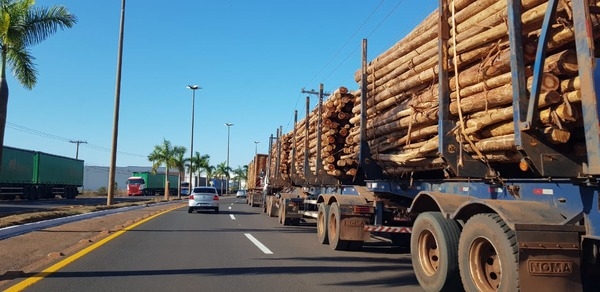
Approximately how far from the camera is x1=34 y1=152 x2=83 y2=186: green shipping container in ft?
150

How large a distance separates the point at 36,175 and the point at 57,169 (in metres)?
4.45

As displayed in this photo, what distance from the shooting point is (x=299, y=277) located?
9125 millimetres

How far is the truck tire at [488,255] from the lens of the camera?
574 centimetres

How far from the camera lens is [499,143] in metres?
6.86

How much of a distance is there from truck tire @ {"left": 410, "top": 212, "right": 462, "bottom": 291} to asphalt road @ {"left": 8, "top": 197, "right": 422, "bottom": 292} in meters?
0.48

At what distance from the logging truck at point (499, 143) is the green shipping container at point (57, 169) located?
135ft

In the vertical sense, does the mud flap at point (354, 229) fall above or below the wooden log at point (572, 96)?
below

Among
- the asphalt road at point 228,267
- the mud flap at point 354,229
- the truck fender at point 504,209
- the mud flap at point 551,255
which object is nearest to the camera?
the mud flap at point 551,255

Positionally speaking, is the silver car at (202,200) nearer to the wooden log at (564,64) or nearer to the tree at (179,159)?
the wooden log at (564,64)

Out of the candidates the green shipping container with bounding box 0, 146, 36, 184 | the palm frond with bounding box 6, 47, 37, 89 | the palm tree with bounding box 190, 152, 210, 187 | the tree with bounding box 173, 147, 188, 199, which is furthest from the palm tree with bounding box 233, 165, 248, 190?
the palm frond with bounding box 6, 47, 37, 89

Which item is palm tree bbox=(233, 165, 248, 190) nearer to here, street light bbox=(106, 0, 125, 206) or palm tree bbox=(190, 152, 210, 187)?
palm tree bbox=(190, 152, 210, 187)

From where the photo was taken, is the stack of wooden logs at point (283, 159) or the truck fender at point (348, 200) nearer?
the truck fender at point (348, 200)

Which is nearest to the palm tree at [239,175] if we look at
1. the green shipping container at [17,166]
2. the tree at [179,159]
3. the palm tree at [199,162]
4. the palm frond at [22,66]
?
the palm tree at [199,162]

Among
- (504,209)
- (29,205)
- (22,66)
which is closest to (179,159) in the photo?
(29,205)
